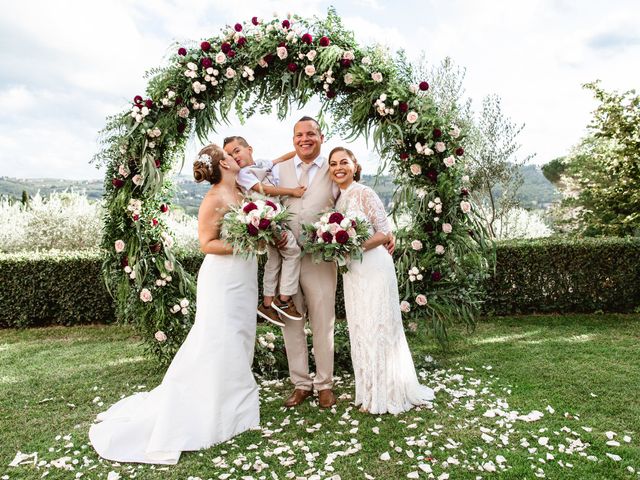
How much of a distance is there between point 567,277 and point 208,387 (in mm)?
6737

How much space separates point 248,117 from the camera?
581 centimetres

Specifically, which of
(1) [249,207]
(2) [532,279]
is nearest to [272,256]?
(1) [249,207]

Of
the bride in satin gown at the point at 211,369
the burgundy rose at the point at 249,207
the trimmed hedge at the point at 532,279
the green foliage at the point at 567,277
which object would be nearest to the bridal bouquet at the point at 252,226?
the burgundy rose at the point at 249,207

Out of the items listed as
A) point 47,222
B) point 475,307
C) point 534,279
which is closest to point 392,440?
point 475,307

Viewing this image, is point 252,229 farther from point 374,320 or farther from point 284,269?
point 374,320

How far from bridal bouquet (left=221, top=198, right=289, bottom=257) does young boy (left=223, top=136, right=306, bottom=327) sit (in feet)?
0.99

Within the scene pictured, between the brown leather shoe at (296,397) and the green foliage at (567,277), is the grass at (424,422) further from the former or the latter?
the green foliage at (567,277)

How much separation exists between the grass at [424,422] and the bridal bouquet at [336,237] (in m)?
1.42

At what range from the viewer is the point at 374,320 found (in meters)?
4.54

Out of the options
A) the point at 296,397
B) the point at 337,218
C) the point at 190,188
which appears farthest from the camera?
the point at 190,188

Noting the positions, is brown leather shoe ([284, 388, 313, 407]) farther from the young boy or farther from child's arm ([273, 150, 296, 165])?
child's arm ([273, 150, 296, 165])

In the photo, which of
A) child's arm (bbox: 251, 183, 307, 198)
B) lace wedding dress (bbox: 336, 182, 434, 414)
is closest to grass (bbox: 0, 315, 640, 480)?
lace wedding dress (bbox: 336, 182, 434, 414)

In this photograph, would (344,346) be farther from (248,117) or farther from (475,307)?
(248,117)

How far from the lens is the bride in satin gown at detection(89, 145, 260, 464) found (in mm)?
4066
